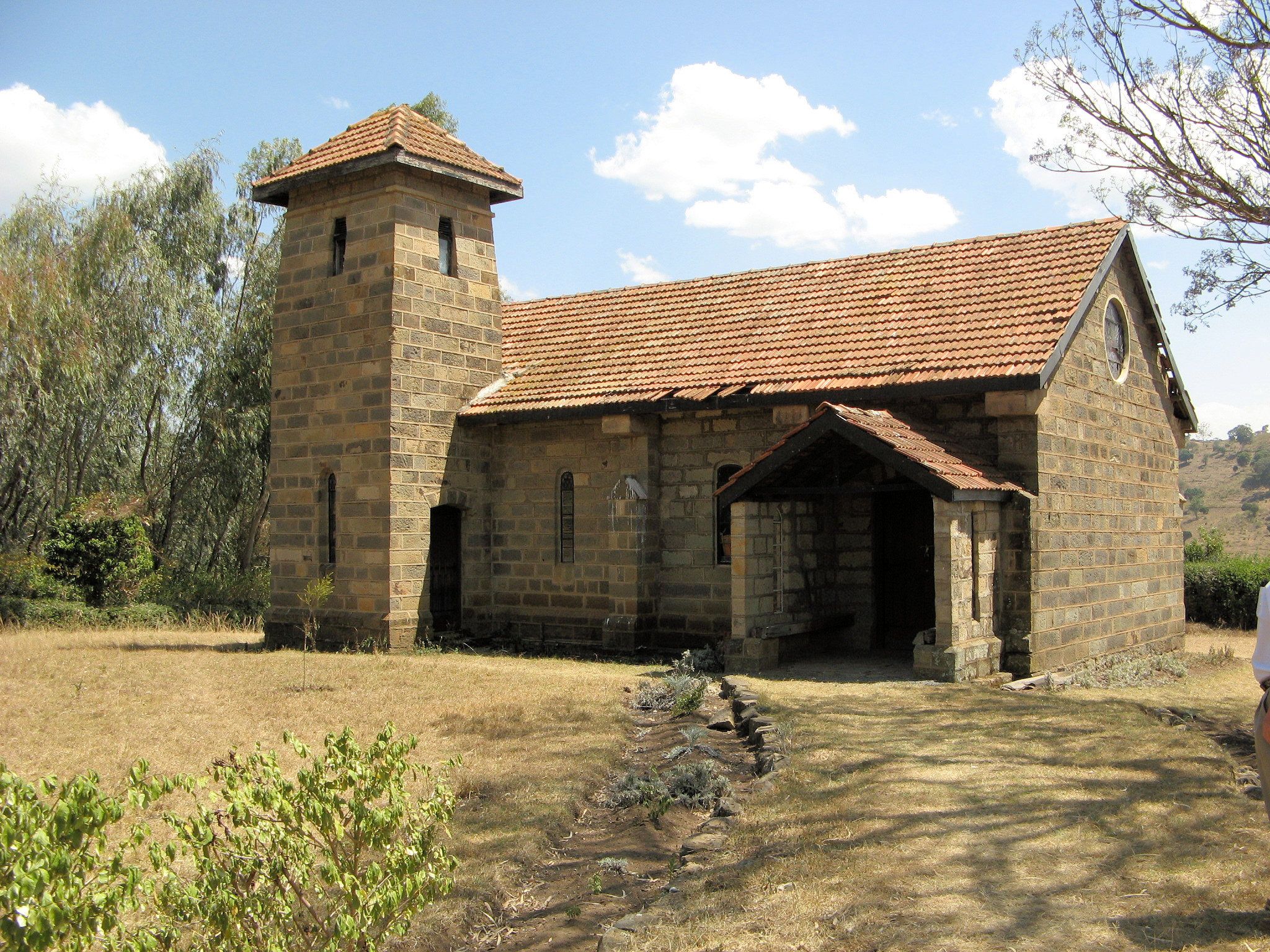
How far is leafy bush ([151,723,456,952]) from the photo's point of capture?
4.14 meters

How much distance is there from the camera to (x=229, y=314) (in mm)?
25391

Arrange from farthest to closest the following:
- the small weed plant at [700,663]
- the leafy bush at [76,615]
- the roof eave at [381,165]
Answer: the leafy bush at [76,615]
the roof eave at [381,165]
the small weed plant at [700,663]

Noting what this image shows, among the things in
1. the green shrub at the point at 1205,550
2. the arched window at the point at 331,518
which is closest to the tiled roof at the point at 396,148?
the arched window at the point at 331,518

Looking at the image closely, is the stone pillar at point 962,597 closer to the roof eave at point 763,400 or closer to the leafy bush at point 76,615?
the roof eave at point 763,400

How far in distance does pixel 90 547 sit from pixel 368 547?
24.8 ft

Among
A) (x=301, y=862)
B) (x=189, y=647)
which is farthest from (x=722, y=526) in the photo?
(x=301, y=862)

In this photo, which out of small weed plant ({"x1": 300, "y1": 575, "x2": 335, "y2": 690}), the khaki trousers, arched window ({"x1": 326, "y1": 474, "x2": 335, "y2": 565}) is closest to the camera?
the khaki trousers

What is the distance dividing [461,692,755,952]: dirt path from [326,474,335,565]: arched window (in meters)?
8.76

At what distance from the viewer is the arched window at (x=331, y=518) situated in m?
16.2

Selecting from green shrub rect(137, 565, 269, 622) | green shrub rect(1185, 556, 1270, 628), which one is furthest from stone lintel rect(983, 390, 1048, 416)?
green shrub rect(1185, 556, 1270, 628)

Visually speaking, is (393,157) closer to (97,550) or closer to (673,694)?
(673,694)

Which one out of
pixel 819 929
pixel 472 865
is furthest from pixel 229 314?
pixel 819 929

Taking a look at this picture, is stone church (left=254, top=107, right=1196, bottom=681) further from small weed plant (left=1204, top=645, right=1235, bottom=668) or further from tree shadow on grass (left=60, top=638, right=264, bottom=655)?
small weed plant (left=1204, top=645, right=1235, bottom=668)

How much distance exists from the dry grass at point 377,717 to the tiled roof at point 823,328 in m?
4.31
